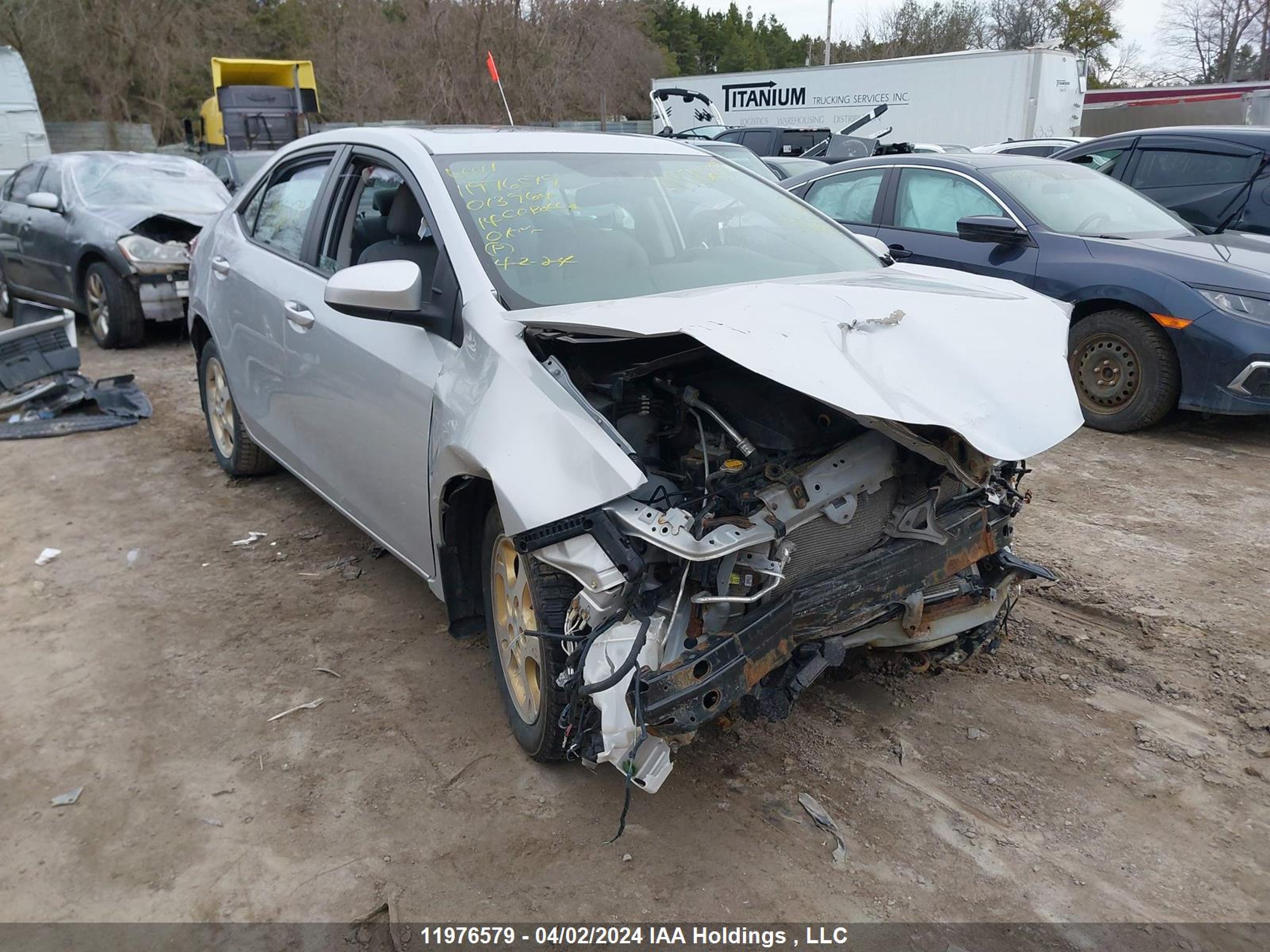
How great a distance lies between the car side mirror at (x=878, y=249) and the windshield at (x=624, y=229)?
1.6 inches

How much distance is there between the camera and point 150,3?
96.4 feet

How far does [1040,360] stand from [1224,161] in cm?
638

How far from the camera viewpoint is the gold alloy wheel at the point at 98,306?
8.78 m

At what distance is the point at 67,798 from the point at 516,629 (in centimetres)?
144

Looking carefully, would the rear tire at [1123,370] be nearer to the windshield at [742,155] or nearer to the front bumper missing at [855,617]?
the front bumper missing at [855,617]

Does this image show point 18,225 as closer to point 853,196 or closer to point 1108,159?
point 853,196

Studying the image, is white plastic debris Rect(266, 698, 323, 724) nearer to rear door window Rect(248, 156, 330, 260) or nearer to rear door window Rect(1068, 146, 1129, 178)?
rear door window Rect(248, 156, 330, 260)

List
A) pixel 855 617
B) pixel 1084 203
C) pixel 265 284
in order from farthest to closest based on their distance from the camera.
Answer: pixel 1084 203, pixel 265 284, pixel 855 617

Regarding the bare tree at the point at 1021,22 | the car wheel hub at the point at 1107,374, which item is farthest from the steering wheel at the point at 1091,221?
the bare tree at the point at 1021,22

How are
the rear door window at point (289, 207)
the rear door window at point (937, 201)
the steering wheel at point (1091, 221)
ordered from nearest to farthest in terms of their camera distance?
1. the rear door window at point (289, 207)
2. the steering wheel at point (1091, 221)
3. the rear door window at point (937, 201)

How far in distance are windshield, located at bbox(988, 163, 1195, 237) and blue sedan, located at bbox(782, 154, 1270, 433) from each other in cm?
1

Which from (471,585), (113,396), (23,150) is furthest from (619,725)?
(23,150)

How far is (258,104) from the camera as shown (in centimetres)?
1898

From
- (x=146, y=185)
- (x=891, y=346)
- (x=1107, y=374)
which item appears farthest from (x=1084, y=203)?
(x=146, y=185)
